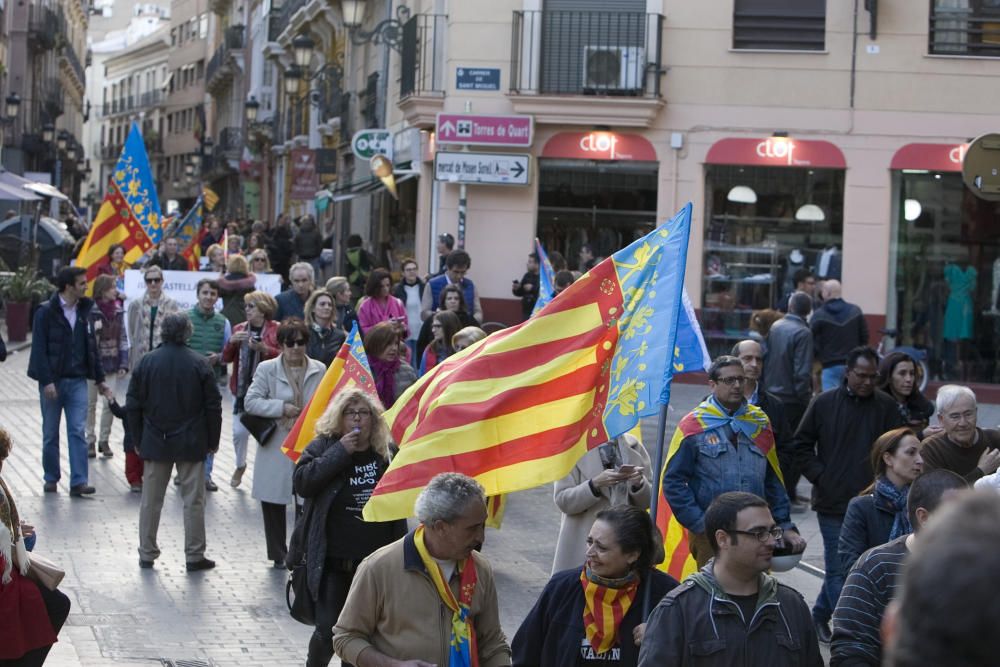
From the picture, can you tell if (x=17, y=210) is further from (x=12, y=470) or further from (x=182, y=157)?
(x=182, y=157)

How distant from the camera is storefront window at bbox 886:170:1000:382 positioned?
2206 centimetres

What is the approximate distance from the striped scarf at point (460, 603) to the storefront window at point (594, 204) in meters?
18.1

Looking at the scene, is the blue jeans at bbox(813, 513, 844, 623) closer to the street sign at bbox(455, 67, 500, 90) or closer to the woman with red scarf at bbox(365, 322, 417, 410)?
the woman with red scarf at bbox(365, 322, 417, 410)

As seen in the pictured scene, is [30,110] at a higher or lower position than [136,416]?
higher

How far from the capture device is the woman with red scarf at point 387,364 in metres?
11.4

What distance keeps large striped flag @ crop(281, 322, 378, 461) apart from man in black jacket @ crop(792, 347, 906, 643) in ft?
8.62

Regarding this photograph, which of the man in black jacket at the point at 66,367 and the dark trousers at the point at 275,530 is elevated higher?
the man in black jacket at the point at 66,367

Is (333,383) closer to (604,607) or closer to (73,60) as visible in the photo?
(604,607)

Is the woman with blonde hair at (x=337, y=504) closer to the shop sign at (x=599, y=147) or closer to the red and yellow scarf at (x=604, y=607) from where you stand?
the red and yellow scarf at (x=604, y=607)

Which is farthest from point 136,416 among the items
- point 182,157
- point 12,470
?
point 182,157

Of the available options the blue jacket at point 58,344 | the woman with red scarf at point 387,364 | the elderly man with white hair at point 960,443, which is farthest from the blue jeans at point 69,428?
the elderly man with white hair at point 960,443

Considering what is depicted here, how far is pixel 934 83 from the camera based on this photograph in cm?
2253

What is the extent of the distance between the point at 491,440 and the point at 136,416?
4904 mm

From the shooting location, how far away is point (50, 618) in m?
6.74
